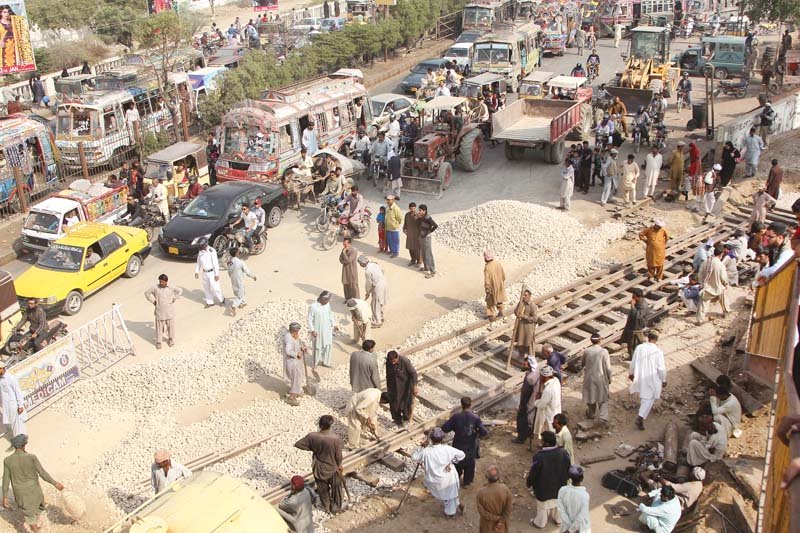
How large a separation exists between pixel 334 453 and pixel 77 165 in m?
17.9

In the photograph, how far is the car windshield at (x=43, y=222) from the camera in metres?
19.3

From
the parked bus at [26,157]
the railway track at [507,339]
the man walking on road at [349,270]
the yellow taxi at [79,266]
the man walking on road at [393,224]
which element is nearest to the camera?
the railway track at [507,339]

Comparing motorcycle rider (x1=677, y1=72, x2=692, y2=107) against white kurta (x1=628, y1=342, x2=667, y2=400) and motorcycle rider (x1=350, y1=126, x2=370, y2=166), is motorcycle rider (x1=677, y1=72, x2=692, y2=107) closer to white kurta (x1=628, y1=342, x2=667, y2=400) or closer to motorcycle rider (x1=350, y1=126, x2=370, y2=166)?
motorcycle rider (x1=350, y1=126, x2=370, y2=166)

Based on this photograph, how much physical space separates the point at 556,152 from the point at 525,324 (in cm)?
1150

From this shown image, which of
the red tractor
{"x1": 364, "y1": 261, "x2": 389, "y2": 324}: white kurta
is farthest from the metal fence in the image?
the red tractor

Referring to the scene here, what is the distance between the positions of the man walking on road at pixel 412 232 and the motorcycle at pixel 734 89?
63.3 ft

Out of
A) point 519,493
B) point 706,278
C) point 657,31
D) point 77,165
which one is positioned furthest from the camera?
point 657,31

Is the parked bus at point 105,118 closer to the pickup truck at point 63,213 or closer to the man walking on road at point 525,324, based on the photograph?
the pickup truck at point 63,213

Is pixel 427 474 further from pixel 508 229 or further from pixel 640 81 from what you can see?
pixel 640 81

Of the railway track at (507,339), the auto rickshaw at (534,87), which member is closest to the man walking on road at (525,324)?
the railway track at (507,339)

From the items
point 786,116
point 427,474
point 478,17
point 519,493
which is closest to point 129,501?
point 427,474

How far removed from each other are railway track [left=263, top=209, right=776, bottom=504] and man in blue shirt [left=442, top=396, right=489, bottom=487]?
4.35 ft

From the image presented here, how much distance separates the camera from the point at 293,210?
71.4 ft

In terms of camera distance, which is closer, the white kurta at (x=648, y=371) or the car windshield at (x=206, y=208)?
the white kurta at (x=648, y=371)
